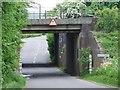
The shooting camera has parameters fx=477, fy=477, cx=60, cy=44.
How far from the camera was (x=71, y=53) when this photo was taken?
160 feet

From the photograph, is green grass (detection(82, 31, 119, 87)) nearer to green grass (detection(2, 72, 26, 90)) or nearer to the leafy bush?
the leafy bush

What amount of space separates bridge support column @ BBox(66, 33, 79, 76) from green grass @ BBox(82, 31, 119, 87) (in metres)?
5.82

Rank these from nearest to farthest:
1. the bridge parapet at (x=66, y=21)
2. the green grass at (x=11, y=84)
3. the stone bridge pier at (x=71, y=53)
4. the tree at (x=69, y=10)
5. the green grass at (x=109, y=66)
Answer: the green grass at (x=11, y=84) < the green grass at (x=109, y=66) < the bridge parapet at (x=66, y=21) < the tree at (x=69, y=10) < the stone bridge pier at (x=71, y=53)

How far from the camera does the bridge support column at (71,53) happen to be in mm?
45903

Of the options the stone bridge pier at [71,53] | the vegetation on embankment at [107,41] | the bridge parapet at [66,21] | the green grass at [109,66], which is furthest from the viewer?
the stone bridge pier at [71,53]

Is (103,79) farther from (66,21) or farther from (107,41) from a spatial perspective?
(66,21)

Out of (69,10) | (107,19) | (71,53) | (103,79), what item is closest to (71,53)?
(71,53)

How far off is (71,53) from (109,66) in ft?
51.1

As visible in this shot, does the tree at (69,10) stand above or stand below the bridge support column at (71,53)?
above

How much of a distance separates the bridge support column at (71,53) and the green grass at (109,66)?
19.1 feet

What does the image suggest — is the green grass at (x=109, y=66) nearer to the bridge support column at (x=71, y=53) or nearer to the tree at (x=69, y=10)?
the tree at (x=69, y=10)

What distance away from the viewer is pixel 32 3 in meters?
21.1

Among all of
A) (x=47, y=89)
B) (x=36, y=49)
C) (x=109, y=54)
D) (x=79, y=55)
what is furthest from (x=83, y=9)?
(x=36, y=49)

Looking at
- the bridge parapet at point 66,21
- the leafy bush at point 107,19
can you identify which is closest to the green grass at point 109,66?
the leafy bush at point 107,19
